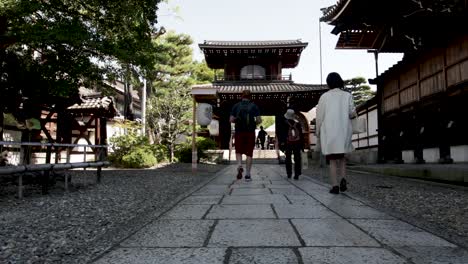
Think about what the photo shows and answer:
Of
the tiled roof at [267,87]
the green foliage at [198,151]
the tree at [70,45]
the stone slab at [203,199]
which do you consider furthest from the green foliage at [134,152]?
the stone slab at [203,199]

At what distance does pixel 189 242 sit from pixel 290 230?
0.83 m

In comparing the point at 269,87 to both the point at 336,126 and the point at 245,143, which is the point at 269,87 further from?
the point at 336,126

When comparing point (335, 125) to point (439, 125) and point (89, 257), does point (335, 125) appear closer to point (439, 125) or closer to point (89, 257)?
point (89, 257)

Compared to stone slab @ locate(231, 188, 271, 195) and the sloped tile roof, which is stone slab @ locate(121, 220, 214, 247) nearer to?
stone slab @ locate(231, 188, 271, 195)

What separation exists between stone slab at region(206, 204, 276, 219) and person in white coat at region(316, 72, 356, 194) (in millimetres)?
1511

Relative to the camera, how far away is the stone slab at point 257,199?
14.6ft

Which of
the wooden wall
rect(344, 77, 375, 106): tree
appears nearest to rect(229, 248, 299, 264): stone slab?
the wooden wall

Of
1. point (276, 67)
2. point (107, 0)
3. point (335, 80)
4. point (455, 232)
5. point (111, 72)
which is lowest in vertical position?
point (455, 232)

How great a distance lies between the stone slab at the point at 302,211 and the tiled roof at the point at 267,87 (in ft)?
50.1

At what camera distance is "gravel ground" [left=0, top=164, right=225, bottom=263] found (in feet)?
8.62

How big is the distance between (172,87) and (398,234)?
978 inches

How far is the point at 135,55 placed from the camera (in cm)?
928

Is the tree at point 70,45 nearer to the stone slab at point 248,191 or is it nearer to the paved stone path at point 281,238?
the stone slab at point 248,191

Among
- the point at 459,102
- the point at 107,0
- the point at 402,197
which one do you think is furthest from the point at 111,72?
the point at 459,102
